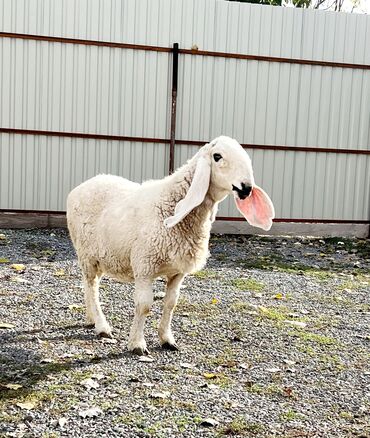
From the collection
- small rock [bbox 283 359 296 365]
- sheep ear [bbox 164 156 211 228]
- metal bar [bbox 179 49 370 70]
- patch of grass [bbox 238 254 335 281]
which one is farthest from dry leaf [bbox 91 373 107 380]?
metal bar [bbox 179 49 370 70]

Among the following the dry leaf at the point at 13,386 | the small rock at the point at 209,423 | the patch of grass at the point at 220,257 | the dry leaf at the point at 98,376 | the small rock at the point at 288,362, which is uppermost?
the small rock at the point at 209,423

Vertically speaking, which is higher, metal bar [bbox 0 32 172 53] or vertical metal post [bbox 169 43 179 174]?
metal bar [bbox 0 32 172 53]

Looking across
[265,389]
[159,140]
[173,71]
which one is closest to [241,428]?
[265,389]

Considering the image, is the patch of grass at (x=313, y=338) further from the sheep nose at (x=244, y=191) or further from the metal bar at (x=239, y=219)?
the metal bar at (x=239, y=219)

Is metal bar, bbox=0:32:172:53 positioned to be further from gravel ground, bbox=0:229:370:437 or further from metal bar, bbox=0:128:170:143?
gravel ground, bbox=0:229:370:437

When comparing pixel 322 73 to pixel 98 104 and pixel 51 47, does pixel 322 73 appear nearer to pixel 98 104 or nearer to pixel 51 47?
pixel 98 104

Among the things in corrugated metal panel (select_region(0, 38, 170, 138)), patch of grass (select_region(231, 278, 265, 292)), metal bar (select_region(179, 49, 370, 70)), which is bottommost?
patch of grass (select_region(231, 278, 265, 292))

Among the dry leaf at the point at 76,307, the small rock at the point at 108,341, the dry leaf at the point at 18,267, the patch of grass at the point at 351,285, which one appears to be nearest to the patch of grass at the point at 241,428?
the small rock at the point at 108,341

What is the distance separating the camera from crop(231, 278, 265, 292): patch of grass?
761cm

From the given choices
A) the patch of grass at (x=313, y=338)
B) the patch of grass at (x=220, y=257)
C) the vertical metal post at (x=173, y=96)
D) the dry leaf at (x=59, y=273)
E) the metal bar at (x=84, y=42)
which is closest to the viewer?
the patch of grass at (x=313, y=338)

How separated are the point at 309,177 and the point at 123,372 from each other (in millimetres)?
8325

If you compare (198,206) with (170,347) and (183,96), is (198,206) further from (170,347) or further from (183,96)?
(183,96)

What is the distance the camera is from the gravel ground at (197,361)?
3785 mm

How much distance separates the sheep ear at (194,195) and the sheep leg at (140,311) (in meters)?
0.57
